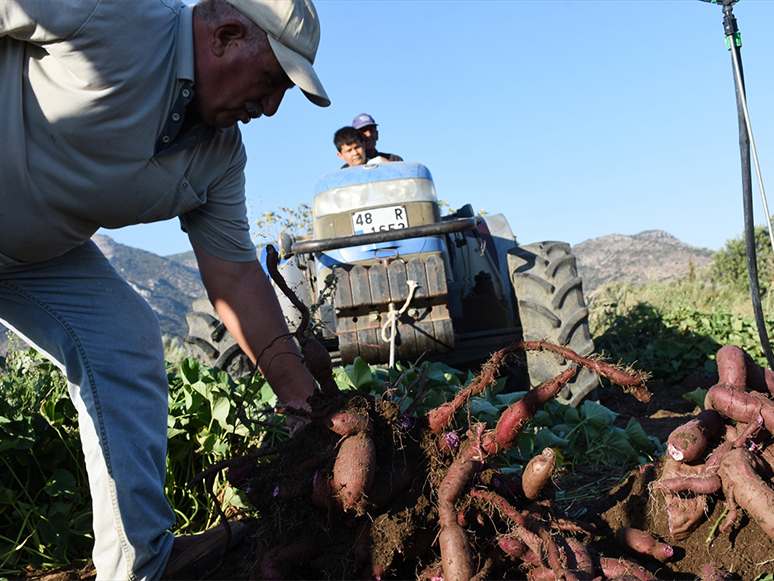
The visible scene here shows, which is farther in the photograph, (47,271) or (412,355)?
(412,355)

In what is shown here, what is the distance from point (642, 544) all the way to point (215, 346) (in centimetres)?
411

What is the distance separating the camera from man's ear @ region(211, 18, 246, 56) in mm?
1884

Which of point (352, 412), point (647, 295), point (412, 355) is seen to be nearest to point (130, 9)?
point (352, 412)

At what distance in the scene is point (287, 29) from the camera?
1.86m

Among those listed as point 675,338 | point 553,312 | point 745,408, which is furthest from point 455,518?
point 675,338

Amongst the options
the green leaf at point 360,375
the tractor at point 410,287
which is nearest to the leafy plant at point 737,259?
the tractor at point 410,287

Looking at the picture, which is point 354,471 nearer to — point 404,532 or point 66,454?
point 404,532

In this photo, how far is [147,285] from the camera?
68688 millimetres

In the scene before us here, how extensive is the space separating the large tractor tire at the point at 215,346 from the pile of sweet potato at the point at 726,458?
3835mm

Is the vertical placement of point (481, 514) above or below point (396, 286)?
below

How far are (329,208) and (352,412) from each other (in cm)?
326

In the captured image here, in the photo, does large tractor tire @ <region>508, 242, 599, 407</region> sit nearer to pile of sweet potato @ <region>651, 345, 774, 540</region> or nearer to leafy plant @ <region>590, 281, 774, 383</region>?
leafy plant @ <region>590, 281, 774, 383</region>

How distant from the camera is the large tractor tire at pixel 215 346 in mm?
5035

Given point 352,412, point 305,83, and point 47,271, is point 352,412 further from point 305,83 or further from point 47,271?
point 47,271
